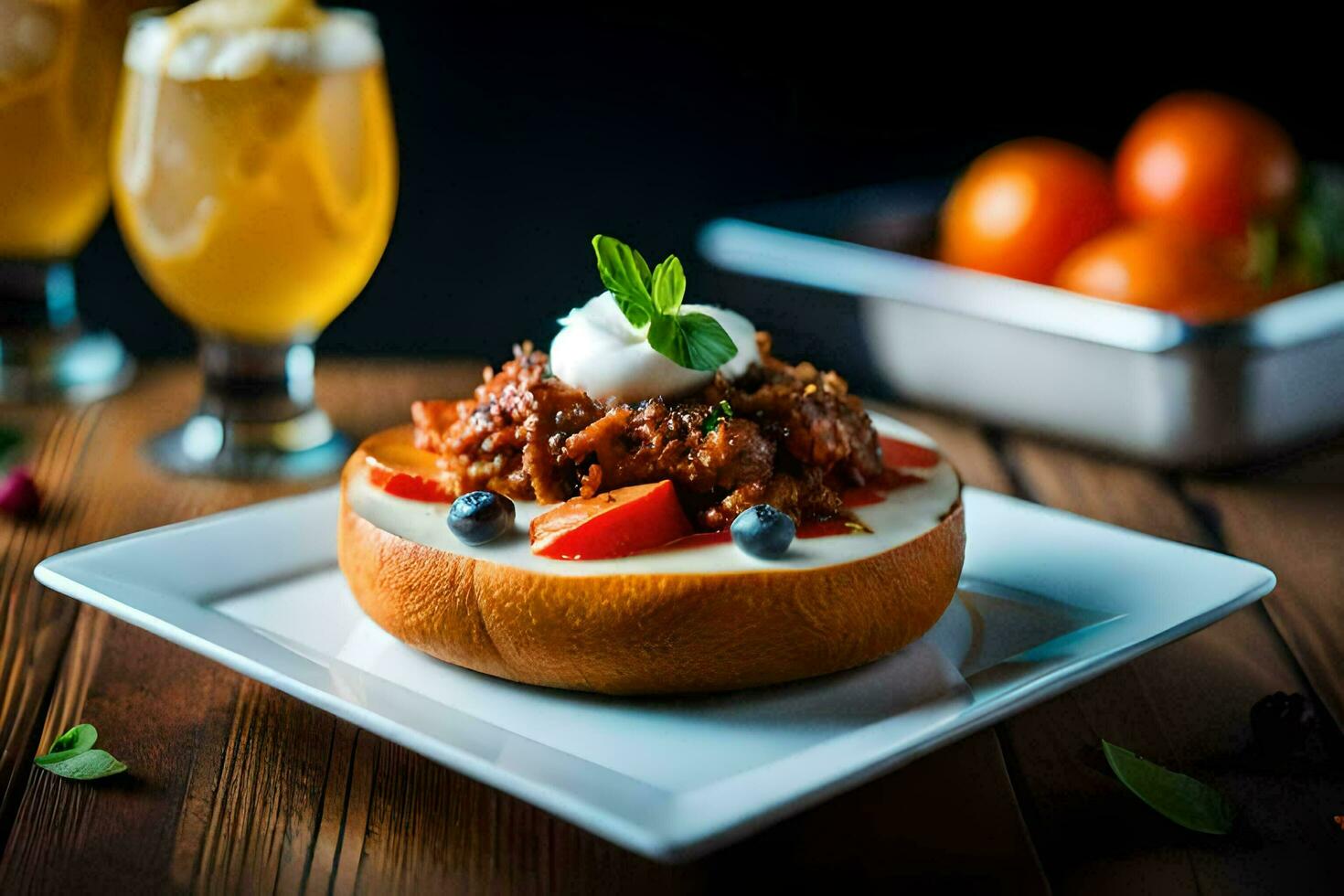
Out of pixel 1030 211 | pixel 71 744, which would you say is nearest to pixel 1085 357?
pixel 1030 211

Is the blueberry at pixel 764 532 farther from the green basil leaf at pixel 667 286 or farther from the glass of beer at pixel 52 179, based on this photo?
the glass of beer at pixel 52 179

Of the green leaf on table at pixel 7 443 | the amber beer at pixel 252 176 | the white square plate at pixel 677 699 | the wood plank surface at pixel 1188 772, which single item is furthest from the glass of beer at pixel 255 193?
the wood plank surface at pixel 1188 772

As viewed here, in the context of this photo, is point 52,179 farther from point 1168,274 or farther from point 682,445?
point 1168,274

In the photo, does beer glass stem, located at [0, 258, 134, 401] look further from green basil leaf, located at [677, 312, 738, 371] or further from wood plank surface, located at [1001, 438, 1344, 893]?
wood plank surface, located at [1001, 438, 1344, 893]

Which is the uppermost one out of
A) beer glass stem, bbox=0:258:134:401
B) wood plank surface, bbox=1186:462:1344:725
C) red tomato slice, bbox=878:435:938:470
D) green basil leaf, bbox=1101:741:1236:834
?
red tomato slice, bbox=878:435:938:470

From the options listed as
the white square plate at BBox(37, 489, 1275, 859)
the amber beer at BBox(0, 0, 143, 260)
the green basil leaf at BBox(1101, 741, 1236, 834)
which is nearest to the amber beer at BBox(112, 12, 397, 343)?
the amber beer at BBox(0, 0, 143, 260)

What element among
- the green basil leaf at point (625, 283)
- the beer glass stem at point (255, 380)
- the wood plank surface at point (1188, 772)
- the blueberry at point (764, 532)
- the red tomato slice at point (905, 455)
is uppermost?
the green basil leaf at point (625, 283)

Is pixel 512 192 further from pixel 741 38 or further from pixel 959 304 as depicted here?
pixel 959 304
